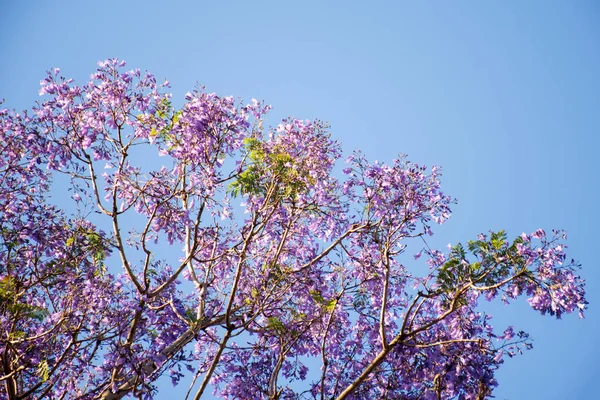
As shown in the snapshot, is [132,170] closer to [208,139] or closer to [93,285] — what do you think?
[208,139]

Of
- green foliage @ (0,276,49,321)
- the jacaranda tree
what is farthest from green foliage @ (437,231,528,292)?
green foliage @ (0,276,49,321)

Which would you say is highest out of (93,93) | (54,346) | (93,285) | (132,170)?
(93,93)

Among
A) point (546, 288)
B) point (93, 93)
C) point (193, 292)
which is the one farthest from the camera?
point (193, 292)

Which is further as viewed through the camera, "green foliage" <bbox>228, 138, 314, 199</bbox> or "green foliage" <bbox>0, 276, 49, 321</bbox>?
"green foliage" <bbox>228, 138, 314, 199</bbox>

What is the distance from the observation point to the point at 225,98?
9.76 m

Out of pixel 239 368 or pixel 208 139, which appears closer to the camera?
pixel 208 139

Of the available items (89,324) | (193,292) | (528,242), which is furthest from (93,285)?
(528,242)

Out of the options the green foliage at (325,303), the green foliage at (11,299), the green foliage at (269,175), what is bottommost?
the green foliage at (11,299)

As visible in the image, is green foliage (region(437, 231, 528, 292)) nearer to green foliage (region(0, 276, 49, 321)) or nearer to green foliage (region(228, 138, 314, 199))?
green foliage (region(228, 138, 314, 199))

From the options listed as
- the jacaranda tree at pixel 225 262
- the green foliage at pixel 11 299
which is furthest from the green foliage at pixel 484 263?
the green foliage at pixel 11 299

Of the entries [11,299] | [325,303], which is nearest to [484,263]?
[325,303]

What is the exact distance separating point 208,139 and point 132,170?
1282 mm

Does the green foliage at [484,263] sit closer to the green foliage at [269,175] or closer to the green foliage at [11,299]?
the green foliage at [269,175]

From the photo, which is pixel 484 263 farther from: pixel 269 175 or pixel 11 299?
pixel 11 299
